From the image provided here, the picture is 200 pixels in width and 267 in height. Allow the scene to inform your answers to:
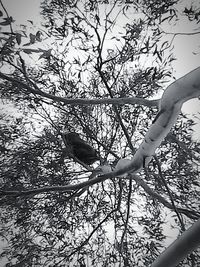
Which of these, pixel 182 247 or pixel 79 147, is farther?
pixel 79 147

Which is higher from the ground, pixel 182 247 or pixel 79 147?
pixel 79 147

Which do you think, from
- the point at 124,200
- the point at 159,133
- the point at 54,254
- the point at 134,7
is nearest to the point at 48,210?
the point at 54,254

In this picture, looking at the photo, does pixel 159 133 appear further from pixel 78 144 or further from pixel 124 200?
pixel 124 200

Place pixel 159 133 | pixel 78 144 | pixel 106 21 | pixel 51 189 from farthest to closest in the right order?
pixel 78 144 < pixel 106 21 < pixel 51 189 < pixel 159 133

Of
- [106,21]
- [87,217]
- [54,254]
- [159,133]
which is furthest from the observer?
[87,217]

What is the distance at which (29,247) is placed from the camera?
144 inches

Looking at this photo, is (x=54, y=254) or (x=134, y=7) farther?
(x=54, y=254)

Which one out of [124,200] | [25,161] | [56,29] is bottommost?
[124,200]

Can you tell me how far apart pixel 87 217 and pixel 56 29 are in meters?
3.48

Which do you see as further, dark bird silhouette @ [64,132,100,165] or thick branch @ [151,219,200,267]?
dark bird silhouette @ [64,132,100,165]

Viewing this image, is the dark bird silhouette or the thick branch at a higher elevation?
the dark bird silhouette

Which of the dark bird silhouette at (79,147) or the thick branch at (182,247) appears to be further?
the dark bird silhouette at (79,147)

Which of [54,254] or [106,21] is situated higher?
[106,21]

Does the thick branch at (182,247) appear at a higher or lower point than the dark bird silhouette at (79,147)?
lower
